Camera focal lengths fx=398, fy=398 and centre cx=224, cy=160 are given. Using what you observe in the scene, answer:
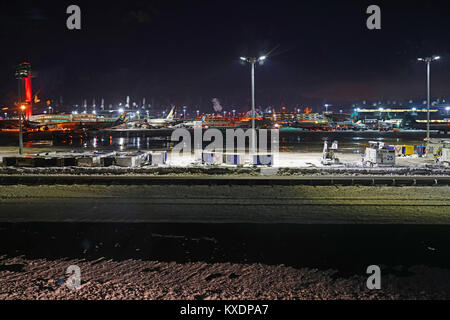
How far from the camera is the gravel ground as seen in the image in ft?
18.8

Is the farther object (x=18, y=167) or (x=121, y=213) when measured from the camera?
(x=18, y=167)

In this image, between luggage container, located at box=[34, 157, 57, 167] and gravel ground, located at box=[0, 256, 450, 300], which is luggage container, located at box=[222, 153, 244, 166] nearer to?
luggage container, located at box=[34, 157, 57, 167]

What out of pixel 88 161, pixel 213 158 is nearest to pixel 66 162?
pixel 88 161

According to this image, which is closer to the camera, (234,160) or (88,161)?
A: (88,161)

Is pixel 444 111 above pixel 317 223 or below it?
above

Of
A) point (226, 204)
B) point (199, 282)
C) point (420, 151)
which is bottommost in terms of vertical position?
point (199, 282)

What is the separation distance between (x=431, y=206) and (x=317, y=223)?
4.16 meters

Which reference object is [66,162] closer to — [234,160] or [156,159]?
[156,159]

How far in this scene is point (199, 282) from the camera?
6.21 m

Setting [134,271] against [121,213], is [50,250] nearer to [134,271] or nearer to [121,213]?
[134,271]

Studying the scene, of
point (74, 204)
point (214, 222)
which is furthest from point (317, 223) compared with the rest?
point (74, 204)

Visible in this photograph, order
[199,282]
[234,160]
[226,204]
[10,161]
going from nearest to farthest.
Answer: [199,282]
[226,204]
[234,160]
[10,161]

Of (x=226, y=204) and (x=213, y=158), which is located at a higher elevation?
(x=213, y=158)
